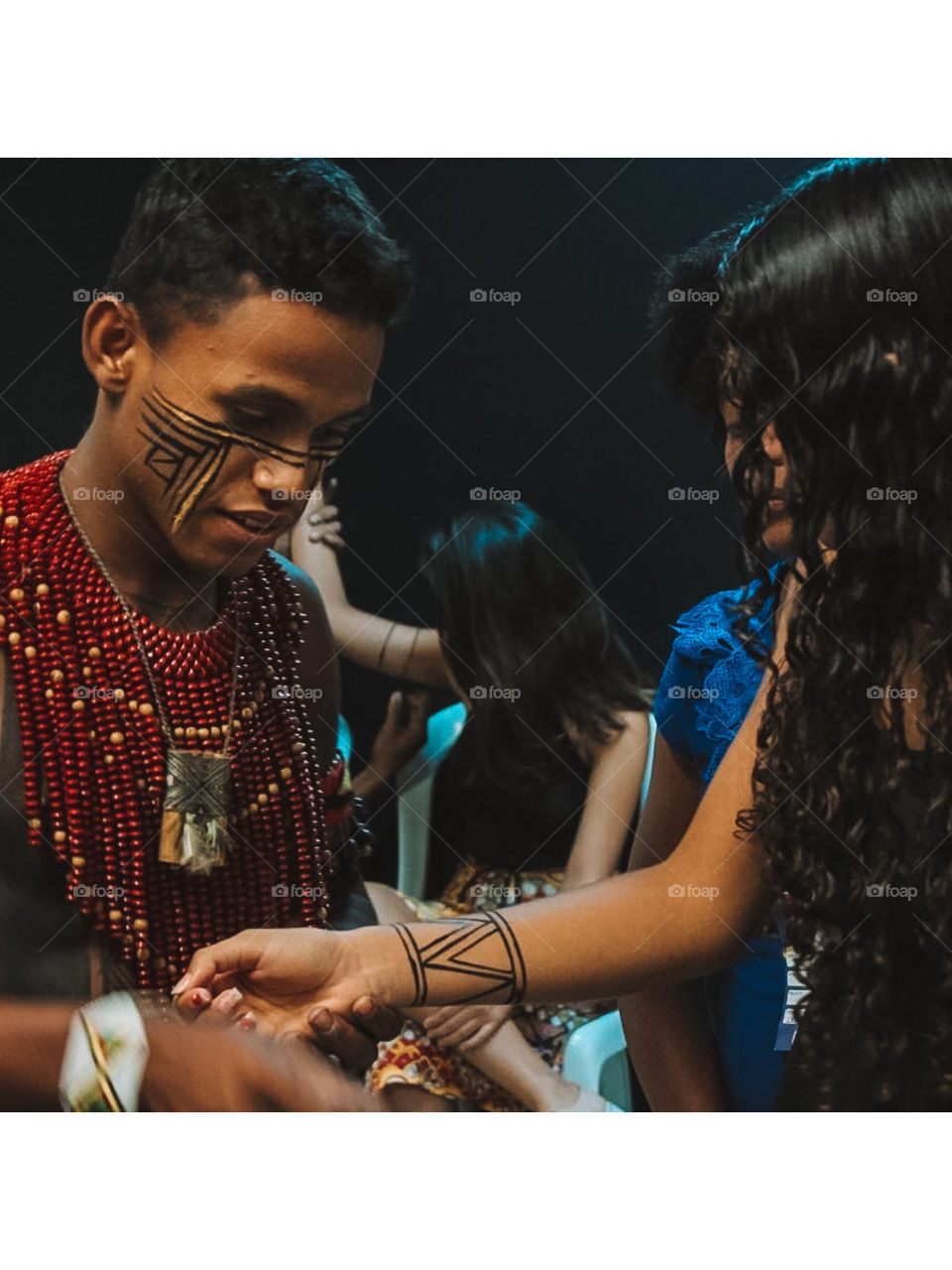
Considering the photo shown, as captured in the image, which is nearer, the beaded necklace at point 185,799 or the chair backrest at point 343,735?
the beaded necklace at point 185,799

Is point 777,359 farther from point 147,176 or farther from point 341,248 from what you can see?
point 147,176

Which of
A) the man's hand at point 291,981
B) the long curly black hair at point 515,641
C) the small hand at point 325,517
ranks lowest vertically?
the man's hand at point 291,981

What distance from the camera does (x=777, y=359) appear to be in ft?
8.02

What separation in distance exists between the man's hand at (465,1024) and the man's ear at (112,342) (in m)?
1.06

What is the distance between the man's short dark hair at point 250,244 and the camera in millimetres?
2395

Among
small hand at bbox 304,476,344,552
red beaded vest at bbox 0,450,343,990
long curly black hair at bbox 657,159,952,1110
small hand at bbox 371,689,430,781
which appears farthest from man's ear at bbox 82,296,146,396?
long curly black hair at bbox 657,159,952,1110

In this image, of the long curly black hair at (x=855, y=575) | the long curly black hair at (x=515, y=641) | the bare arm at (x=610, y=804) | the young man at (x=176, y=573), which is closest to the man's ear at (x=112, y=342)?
the young man at (x=176, y=573)

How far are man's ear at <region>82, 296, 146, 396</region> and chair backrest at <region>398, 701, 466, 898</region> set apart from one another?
70 centimetres

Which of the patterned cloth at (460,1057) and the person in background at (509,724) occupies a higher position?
the person in background at (509,724)

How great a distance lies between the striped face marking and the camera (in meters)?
2.41

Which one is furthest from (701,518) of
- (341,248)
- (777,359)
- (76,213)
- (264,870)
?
(76,213)

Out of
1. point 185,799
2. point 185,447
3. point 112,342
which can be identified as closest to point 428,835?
point 185,799

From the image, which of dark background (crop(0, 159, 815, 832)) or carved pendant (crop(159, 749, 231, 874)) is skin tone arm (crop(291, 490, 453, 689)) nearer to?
dark background (crop(0, 159, 815, 832))

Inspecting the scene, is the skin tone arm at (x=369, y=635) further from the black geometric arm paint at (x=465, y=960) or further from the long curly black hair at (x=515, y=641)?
the black geometric arm paint at (x=465, y=960)
